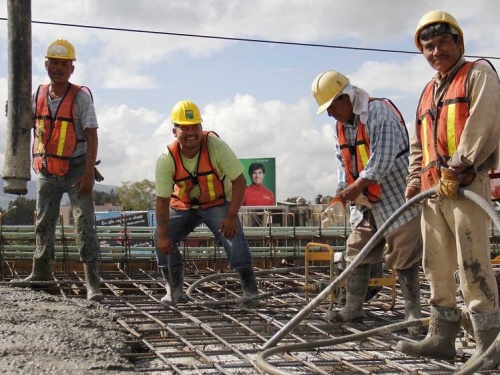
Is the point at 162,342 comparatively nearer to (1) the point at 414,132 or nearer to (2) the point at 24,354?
(2) the point at 24,354

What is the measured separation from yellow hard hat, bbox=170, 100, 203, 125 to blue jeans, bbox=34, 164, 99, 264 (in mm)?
889

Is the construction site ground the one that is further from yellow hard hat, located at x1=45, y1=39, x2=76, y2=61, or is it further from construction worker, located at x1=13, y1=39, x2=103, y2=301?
yellow hard hat, located at x1=45, y1=39, x2=76, y2=61

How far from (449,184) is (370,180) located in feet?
Answer: 4.34

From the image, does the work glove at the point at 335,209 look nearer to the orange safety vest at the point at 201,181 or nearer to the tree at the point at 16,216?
the orange safety vest at the point at 201,181

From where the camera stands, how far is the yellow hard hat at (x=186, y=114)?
5574 millimetres

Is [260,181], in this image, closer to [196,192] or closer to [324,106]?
[196,192]

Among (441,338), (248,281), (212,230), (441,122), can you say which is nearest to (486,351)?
(441,338)

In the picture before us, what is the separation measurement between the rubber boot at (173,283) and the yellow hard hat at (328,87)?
5.87 ft

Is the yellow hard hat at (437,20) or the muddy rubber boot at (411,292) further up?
the yellow hard hat at (437,20)

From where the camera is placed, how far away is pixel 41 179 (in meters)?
5.98

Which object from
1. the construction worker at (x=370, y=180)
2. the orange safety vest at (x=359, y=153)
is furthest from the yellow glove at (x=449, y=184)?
the orange safety vest at (x=359, y=153)

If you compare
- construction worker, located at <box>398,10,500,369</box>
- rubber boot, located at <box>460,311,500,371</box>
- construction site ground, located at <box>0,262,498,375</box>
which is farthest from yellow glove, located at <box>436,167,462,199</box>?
construction site ground, located at <box>0,262,498,375</box>

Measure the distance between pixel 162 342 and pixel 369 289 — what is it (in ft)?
5.79

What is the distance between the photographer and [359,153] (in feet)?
16.9
